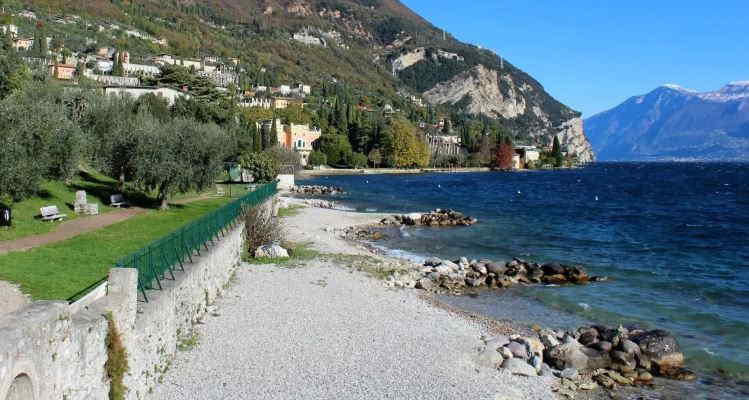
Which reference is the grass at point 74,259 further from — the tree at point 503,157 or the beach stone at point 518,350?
the tree at point 503,157

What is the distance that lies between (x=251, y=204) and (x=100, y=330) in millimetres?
18574

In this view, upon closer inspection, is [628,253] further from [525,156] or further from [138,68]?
[525,156]

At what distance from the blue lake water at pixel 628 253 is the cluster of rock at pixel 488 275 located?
1207mm

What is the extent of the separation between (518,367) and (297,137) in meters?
126

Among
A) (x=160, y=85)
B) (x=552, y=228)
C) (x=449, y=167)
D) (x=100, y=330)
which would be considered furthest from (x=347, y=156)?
(x=100, y=330)

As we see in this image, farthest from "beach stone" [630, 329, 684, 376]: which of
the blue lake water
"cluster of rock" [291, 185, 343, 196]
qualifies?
"cluster of rock" [291, 185, 343, 196]

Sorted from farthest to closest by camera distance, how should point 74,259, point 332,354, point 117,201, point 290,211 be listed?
point 290,211, point 117,201, point 74,259, point 332,354

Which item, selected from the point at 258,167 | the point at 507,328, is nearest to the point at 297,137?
the point at 258,167

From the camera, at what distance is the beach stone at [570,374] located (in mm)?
13812

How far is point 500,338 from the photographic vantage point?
50.9ft

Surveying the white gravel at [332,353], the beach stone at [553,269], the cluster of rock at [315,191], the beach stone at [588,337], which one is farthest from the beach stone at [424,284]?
the cluster of rock at [315,191]

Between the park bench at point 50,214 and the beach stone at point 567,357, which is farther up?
the park bench at point 50,214

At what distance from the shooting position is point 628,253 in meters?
34.1

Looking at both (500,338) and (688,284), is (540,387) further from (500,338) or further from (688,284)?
(688,284)
